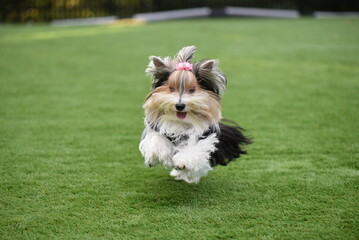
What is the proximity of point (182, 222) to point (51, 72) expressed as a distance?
6.52m

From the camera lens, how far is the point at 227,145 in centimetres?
362

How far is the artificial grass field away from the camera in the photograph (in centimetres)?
286

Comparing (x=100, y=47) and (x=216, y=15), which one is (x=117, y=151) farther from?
(x=216, y=15)

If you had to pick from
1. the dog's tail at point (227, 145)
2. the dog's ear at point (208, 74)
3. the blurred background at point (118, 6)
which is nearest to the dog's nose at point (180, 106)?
the dog's ear at point (208, 74)

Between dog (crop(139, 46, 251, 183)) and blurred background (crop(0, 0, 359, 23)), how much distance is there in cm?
1877

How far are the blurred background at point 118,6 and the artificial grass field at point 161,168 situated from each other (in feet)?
38.2

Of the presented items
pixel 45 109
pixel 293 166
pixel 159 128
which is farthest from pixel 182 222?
pixel 45 109

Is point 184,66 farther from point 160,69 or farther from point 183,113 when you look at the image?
point 183,113

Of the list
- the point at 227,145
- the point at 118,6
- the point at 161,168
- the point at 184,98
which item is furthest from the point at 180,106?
the point at 118,6

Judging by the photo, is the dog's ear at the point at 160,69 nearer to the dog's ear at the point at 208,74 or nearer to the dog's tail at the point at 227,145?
the dog's ear at the point at 208,74

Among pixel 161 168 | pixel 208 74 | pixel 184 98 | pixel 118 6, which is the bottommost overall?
pixel 161 168

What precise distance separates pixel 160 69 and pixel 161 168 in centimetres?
111

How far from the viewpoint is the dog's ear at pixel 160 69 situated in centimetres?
327

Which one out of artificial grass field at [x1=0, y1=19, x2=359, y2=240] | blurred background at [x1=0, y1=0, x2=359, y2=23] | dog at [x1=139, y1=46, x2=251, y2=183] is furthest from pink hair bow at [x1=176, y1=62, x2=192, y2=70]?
blurred background at [x1=0, y1=0, x2=359, y2=23]
